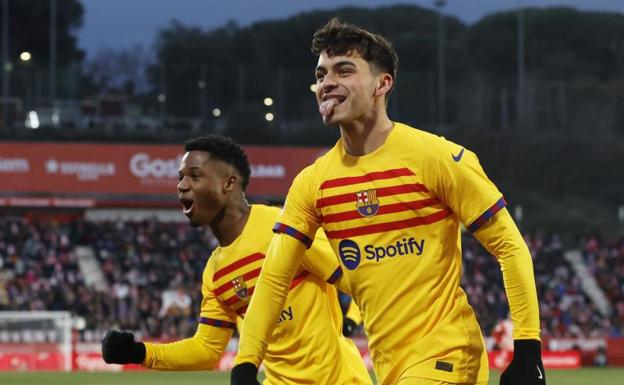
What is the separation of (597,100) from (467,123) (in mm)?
7990

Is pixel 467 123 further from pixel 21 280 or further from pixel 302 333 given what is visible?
pixel 302 333

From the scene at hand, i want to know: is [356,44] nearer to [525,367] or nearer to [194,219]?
[525,367]

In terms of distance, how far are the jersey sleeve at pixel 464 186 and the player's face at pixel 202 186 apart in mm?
1912

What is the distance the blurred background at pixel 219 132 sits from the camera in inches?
1367

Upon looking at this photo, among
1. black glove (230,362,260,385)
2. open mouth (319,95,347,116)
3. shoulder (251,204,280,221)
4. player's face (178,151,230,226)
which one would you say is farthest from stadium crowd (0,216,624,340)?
open mouth (319,95,347,116)

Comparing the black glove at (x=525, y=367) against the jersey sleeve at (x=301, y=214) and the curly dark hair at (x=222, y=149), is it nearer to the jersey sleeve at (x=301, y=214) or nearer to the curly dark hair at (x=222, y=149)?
the jersey sleeve at (x=301, y=214)

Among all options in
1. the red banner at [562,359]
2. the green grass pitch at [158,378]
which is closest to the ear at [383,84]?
the green grass pitch at [158,378]

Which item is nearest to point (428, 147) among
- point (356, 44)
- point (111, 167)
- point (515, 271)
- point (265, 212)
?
point (356, 44)

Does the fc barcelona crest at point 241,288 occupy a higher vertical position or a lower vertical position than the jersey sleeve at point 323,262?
lower

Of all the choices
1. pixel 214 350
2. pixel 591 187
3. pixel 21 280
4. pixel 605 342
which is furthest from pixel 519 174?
pixel 214 350

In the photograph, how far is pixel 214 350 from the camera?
713 cm

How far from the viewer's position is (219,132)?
170ft

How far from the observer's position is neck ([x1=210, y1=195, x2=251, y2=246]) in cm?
721

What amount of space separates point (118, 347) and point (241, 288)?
107cm
